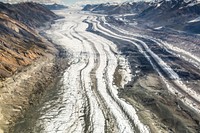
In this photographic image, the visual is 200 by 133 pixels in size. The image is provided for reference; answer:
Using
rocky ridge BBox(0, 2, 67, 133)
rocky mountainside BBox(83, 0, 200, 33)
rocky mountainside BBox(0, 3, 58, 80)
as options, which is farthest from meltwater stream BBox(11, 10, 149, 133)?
rocky mountainside BBox(83, 0, 200, 33)

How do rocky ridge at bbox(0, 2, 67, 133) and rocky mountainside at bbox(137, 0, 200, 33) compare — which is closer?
rocky ridge at bbox(0, 2, 67, 133)

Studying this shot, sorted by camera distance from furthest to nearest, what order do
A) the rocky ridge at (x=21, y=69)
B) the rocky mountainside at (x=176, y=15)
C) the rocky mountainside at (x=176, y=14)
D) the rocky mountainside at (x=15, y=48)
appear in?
the rocky mountainside at (x=176, y=14), the rocky mountainside at (x=176, y=15), the rocky mountainside at (x=15, y=48), the rocky ridge at (x=21, y=69)

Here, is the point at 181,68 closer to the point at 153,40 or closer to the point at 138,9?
the point at 153,40

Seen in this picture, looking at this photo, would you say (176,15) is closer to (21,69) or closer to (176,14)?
(176,14)

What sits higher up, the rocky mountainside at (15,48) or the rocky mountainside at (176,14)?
the rocky mountainside at (15,48)

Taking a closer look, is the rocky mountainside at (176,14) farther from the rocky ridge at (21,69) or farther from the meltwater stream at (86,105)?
the meltwater stream at (86,105)

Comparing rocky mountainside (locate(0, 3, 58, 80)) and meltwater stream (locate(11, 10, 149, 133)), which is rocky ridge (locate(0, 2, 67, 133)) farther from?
meltwater stream (locate(11, 10, 149, 133))

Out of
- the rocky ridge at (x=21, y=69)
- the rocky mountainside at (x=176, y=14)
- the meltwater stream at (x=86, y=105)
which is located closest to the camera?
the meltwater stream at (x=86, y=105)

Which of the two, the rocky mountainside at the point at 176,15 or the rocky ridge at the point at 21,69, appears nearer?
the rocky ridge at the point at 21,69

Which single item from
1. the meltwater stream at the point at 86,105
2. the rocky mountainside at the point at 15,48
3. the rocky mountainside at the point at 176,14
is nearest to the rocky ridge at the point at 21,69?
the rocky mountainside at the point at 15,48

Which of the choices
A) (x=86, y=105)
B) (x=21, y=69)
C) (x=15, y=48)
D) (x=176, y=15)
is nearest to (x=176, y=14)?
(x=176, y=15)

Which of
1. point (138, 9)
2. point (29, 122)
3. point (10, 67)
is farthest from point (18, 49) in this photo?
point (138, 9)
